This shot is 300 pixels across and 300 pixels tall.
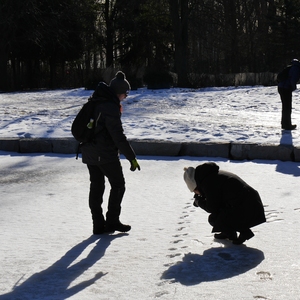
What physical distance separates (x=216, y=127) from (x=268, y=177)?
373 centimetres

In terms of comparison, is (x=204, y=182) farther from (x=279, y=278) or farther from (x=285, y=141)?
(x=285, y=141)

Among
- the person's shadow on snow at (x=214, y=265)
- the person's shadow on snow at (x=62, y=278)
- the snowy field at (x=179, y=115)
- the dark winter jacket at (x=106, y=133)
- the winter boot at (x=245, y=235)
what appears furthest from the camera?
the snowy field at (x=179, y=115)

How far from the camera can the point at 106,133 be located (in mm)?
5539

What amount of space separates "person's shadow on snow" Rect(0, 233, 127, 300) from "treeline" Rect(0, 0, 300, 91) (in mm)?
16939

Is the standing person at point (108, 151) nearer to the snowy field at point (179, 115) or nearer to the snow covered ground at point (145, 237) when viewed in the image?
the snow covered ground at point (145, 237)

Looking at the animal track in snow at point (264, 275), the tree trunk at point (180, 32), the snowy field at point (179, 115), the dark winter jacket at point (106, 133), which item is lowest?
the animal track in snow at point (264, 275)

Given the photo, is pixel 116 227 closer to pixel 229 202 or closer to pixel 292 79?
pixel 229 202

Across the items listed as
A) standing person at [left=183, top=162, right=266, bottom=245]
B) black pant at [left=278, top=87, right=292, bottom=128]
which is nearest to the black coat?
standing person at [left=183, top=162, right=266, bottom=245]

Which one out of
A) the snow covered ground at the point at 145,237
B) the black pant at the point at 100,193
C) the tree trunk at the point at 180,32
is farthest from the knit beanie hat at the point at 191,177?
the tree trunk at the point at 180,32

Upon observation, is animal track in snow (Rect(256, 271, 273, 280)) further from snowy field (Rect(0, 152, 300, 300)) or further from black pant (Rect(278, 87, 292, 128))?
black pant (Rect(278, 87, 292, 128))

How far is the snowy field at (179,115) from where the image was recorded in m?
11.1

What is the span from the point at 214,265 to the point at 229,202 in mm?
736

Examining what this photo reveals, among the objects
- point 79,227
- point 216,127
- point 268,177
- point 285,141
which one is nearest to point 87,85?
point 216,127

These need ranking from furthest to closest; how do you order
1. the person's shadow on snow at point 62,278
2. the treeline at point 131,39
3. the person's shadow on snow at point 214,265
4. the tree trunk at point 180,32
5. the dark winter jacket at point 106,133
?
the tree trunk at point 180,32
the treeline at point 131,39
the dark winter jacket at point 106,133
the person's shadow on snow at point 214,265
the person's shadow on snow at point 62,278
